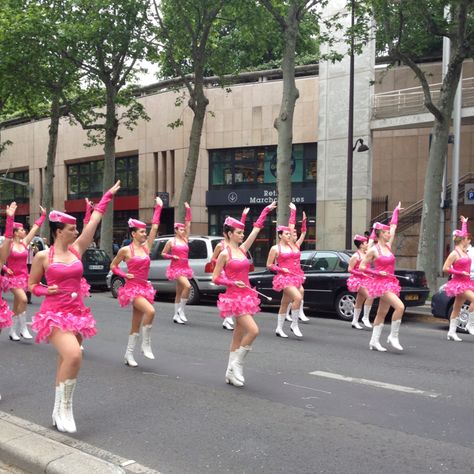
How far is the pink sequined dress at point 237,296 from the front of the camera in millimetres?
6281

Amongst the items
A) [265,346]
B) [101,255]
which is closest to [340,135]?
[101,255]

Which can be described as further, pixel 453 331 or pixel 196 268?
pixel 196 268

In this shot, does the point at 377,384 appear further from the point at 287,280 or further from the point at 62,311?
the point at 62,311

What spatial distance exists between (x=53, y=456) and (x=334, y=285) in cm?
870

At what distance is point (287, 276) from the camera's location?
9664 mm

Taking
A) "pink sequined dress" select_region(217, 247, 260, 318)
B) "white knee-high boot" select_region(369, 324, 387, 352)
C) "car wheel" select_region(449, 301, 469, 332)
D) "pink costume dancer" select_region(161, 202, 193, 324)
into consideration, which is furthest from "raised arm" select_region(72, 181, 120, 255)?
"car wheel" select_region(449, 301, 469, 332)

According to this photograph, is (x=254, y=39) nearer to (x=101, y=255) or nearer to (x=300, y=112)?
(x=300, y=112)

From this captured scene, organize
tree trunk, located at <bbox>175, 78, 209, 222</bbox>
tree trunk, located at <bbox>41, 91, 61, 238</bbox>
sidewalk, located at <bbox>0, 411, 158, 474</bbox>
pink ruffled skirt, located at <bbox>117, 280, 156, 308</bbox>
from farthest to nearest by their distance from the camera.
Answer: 1. tree trunk, located at <bbox>41, 91, 61, 238</bbox>
2. tree trunk, located at <bbox>175, 78, 209, 222</bbox>
3. pink ruffled skirt, located at <bbox>117, 280, 156, 308</bbox>
4. sidewalk, located at <bbox>0, 411, 158, 474</bbox>

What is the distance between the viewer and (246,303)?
628cm

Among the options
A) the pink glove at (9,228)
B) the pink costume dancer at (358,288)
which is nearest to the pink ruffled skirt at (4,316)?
the pink glove at (9,228)

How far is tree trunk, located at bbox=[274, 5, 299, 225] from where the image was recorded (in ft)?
52.5

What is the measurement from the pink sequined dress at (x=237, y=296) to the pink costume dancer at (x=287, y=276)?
3.05 meters

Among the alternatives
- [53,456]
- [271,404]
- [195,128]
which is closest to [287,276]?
[271,404]

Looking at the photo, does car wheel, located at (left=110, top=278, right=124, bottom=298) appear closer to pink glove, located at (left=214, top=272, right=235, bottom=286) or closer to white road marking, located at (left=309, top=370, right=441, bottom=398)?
white road marking, located at (left=309, top=370, right=441, bottom=398)
